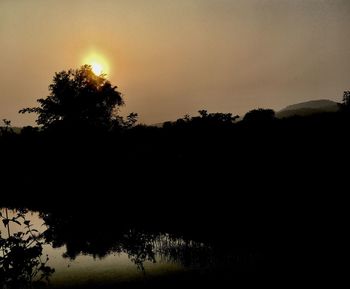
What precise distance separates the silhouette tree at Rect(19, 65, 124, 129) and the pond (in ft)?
109

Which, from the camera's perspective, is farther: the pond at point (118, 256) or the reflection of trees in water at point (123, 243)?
the reflection of trees in water at point (123, 243)

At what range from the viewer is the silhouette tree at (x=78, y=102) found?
57.2 meters

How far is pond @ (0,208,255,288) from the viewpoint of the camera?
16172 millimetres

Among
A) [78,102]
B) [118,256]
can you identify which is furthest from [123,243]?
[78,102]

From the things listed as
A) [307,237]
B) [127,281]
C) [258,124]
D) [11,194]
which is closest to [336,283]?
[307,237]

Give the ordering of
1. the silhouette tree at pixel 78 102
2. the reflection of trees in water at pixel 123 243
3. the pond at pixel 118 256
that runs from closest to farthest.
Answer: the pond at pixel 118 256
the reflection of trees in water at pixel 123 243
the silhouette tree at pixel 78 102

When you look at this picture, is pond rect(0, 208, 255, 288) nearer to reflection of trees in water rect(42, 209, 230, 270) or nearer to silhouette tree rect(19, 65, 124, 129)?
reflection of trees in water rect(42, 209, 230, 270)

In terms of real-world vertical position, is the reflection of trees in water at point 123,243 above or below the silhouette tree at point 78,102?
below

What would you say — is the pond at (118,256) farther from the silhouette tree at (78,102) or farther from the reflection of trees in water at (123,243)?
the silhouette tree at (78,102)

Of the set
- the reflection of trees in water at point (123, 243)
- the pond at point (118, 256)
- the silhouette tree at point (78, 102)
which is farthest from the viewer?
the silhouette tree at point (78, 102)

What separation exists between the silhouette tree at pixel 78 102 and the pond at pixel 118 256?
3307 cm

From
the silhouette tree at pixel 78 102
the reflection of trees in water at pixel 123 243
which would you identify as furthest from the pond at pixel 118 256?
the silhouette tree at pixel 78 102

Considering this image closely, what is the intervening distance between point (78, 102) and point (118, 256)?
41.5m

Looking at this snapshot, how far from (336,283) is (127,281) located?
8.00 m
